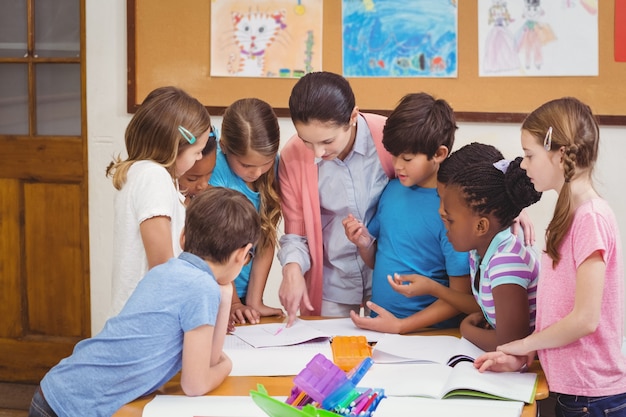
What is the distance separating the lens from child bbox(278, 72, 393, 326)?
2.15 metres

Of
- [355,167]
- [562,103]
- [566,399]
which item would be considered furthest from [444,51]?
[566,399]

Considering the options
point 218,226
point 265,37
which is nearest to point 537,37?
point 265,37

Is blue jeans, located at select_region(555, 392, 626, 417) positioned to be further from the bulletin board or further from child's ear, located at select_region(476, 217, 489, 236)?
the bulletin board

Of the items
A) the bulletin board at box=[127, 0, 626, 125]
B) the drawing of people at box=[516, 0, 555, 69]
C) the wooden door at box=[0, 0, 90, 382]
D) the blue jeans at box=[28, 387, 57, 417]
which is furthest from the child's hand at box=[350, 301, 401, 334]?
the wooden door at box=[0, 0, 90, 382]

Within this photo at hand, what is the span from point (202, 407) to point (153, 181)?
617 mm

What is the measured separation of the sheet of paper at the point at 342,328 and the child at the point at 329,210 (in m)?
0.07

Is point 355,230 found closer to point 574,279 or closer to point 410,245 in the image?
point 410,245

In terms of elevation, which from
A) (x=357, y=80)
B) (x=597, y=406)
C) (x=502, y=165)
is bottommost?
(x=597, y=406)

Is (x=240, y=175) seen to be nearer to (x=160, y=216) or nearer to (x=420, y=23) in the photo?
(x=160, y=216)

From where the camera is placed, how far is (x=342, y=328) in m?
1.99

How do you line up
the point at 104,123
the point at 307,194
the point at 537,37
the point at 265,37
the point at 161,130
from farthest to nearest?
1. the point at 104,123
2. the point at 265,37
3. the point at 537,37
4. the point at 307,194
5. the point at 161,130

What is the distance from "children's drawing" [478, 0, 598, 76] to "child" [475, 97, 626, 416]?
5.26 ft

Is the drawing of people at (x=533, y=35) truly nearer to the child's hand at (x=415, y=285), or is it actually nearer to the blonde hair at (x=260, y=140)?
the blonde hair at (x=260, y=140)

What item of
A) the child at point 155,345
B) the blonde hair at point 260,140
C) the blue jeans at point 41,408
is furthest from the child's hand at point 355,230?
the blue jeans at point 41,408
